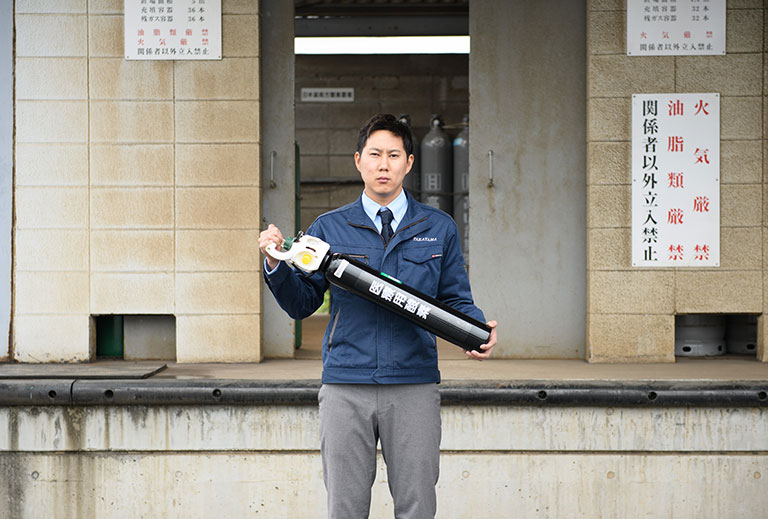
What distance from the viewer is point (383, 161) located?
8.04 ft

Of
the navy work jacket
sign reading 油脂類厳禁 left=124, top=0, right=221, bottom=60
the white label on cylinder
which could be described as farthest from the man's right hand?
sign reading 油脂類厳禁 left=124, top=0, right=221, bottom=60

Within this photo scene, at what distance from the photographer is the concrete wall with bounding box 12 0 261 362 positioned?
17.5 ft

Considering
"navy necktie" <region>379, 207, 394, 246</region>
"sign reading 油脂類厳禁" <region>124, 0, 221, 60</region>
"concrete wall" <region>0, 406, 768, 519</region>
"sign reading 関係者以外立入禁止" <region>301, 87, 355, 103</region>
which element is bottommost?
"concrete wall" <region>0, 406, 768, 519</region>

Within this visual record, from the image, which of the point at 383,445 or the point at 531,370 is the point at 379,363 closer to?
the point at 383,445

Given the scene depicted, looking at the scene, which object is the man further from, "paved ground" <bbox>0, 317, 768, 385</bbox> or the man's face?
"paved ground" <bbox>0, 317, 768, 385</bbox>

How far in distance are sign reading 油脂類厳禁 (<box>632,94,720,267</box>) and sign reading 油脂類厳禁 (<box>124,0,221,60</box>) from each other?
275 centimetres

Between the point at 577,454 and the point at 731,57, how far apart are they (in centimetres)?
282

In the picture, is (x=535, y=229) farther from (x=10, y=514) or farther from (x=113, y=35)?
(x=10, y=514)

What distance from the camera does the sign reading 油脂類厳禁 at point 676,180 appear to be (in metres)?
5.33

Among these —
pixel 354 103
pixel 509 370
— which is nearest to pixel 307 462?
pixel 509 370

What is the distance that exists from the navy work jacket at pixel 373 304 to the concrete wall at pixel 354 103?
25.7ft

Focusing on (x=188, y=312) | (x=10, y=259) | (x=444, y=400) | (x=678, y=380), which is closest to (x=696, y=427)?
(x=678, y=380)

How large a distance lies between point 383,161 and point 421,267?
0.34 metres

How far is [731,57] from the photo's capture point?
5336mm
